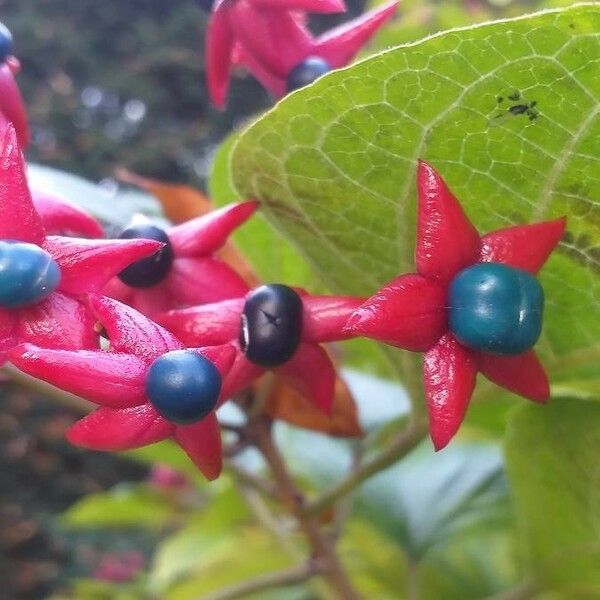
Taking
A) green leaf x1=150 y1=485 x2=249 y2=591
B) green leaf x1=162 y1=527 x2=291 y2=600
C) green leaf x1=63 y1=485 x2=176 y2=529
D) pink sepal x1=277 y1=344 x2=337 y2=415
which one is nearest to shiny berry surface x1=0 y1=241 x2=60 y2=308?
pink sepal x1=277 y1=344 x2=337 y2=415

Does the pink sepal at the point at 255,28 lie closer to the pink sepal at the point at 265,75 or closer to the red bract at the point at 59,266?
the pink sepal at the point at 265,75

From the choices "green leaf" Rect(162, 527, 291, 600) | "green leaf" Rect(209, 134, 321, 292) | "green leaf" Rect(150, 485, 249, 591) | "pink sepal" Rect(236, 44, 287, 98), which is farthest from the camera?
"green leaf" Rect(150, 485, 249, 591)

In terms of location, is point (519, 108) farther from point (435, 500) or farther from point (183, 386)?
point (435, 500)

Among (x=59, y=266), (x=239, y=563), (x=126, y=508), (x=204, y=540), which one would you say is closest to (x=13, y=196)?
(x=59, y=266)

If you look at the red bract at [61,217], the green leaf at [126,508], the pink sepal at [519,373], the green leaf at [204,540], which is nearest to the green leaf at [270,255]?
the red bract at [61,217]

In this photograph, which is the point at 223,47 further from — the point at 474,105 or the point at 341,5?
the point at 474,105

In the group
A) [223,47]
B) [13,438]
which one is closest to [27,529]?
[13,438]

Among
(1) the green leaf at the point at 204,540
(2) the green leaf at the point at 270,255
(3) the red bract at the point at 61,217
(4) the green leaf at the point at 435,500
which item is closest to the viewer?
(3) the red bract at the point at 61,217

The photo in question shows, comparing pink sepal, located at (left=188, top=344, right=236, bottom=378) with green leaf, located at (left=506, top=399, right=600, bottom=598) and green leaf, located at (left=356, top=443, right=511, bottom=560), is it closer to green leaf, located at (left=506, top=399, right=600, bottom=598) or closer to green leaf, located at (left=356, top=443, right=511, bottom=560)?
green leaf, located at (left=506, top=399, right=600, bottom=598)

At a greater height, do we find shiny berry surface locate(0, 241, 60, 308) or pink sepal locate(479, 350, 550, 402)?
shiny berry surface locate(0, 241, 60, 308)
